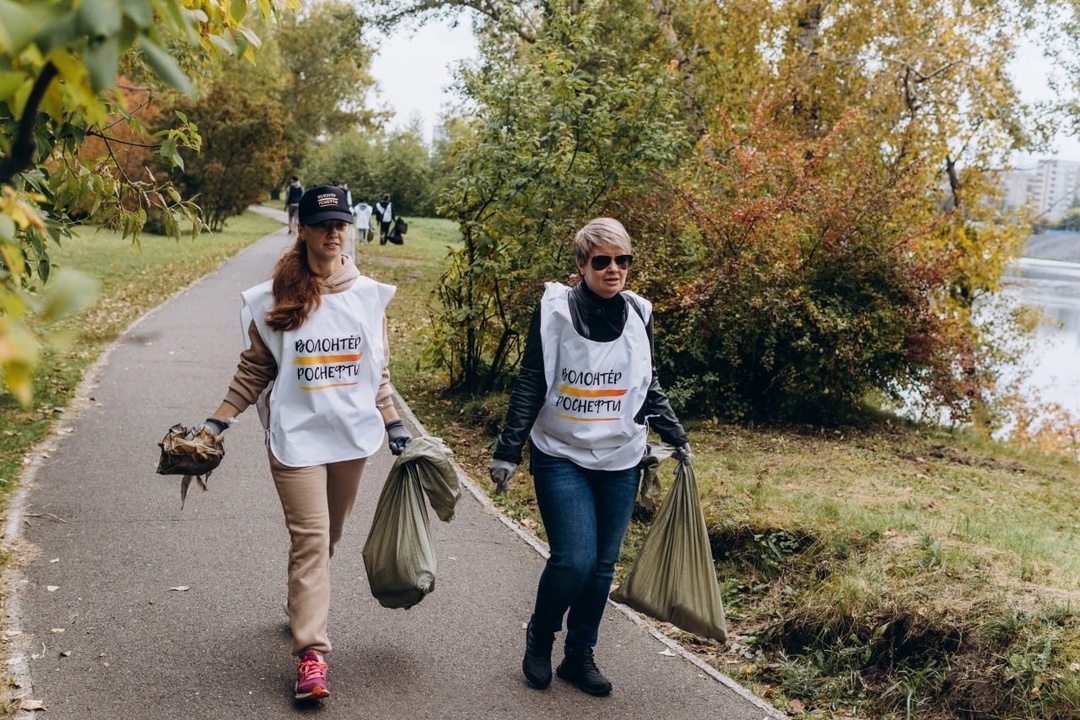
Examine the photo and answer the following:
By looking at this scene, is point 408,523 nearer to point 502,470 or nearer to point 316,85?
point 502,470

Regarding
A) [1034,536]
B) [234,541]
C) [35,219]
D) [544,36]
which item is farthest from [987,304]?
[35,219]

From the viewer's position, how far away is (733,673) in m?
5.25

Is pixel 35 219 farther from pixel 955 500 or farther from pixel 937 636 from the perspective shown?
pixel 955 500

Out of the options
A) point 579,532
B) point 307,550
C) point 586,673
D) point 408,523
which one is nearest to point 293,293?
point 307,550

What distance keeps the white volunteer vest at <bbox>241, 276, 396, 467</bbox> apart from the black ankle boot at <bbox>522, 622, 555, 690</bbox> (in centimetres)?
109

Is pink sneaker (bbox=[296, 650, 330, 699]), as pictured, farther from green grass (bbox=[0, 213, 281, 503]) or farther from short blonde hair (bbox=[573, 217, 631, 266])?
short blonde hair (bbox=[573, 217, 631, 266])

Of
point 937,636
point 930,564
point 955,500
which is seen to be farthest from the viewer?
point 955,500

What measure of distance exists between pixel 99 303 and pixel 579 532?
13819mm

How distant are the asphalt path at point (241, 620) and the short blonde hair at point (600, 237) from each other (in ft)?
6.21

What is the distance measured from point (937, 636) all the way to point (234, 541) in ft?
12.7

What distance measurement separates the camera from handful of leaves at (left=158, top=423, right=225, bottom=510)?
4.21 meters

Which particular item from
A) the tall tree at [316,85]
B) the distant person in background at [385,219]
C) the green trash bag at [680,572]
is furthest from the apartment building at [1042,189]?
the tall tree at [316,85]

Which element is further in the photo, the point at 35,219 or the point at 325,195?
the point at 325,195

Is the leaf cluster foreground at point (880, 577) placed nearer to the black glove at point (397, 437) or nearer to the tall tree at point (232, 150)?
the black glove at point (397, 437)
